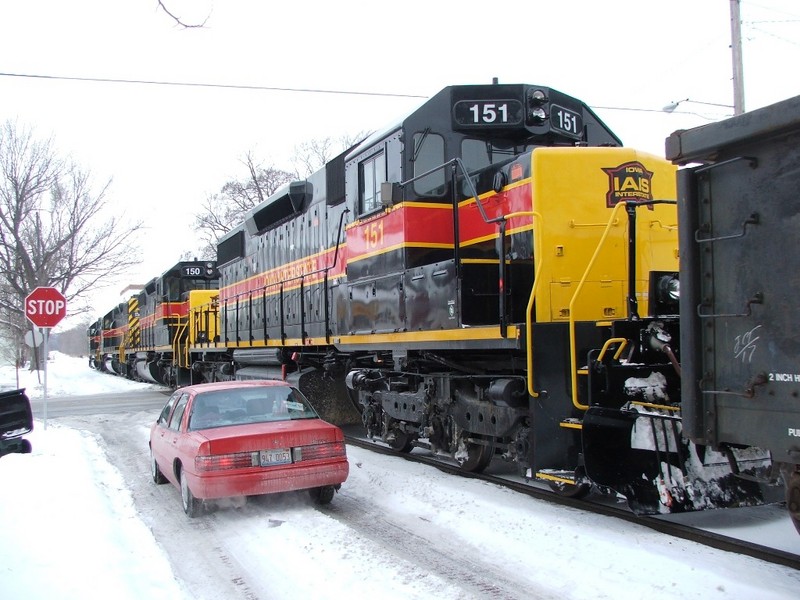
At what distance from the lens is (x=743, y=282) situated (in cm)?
329

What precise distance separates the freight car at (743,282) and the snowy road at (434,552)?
134cm

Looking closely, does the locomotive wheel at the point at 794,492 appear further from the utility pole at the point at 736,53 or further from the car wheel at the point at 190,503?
the utility pole at the point at 736,53

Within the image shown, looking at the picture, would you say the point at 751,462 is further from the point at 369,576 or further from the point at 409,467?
the point at 409,467

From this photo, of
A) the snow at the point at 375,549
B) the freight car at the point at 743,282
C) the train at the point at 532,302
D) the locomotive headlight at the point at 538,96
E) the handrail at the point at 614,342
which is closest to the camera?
the freight car at the point at 743,282

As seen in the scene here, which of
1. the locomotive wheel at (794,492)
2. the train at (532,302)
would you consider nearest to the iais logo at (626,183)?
the train at (532,302)

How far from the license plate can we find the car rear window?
2.18 ft

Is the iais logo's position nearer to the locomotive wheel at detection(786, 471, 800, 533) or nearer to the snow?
the snow

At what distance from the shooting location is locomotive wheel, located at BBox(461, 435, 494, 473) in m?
7.67

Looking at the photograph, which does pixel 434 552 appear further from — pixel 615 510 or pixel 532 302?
pixel 532 302

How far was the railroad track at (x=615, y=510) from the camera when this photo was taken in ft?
15.6

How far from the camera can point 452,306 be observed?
669cm

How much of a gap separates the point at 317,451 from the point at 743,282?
14.9 ft

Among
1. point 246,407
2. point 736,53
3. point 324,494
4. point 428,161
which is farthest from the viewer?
point 736,53

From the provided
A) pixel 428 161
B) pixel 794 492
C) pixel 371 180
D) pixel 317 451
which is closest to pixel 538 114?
pixel 428 161
